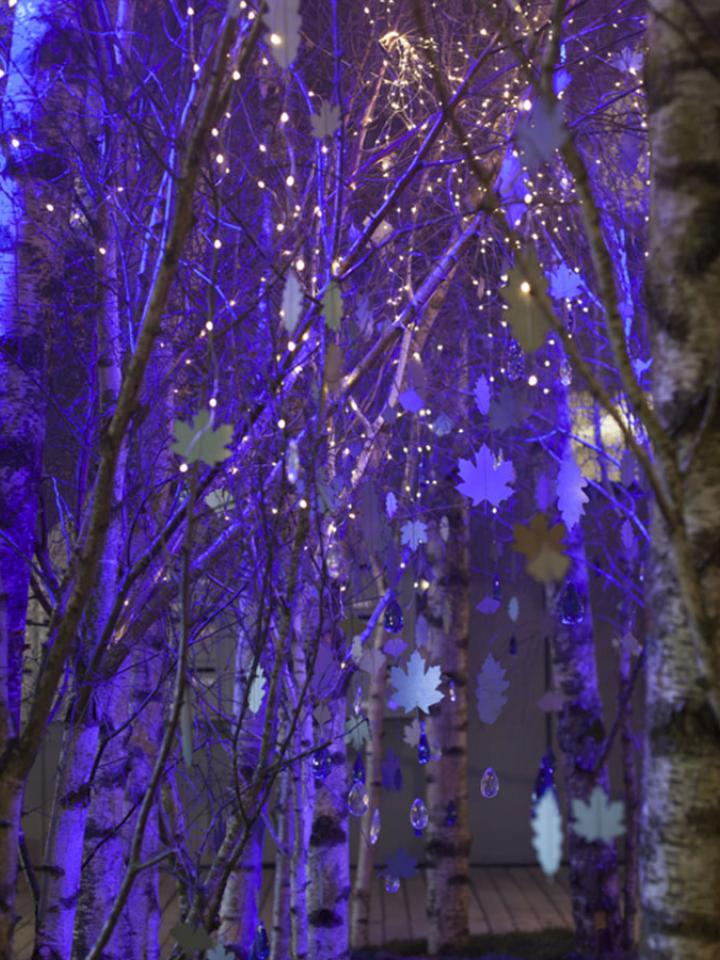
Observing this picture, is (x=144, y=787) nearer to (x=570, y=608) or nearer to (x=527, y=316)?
(x=570, y=608)

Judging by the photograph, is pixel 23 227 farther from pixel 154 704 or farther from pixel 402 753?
pixel 402 753

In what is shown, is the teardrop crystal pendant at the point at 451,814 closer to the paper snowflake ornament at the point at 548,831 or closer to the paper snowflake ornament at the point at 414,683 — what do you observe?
the paper snowflake ornament at the point at 414,683

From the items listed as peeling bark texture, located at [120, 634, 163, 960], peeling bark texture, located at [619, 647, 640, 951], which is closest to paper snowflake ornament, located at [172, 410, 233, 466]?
peeling bark texture, located at [120, 634, 163, 960]

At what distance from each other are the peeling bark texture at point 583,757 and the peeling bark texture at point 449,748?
565mm

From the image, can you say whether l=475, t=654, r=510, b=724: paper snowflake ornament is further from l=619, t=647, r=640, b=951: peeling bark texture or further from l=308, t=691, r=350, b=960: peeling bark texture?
l=619, t=647, r=640, b=951: peeling bark texture

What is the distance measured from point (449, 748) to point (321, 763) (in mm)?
2706

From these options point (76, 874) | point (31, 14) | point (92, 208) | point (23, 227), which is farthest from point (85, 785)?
point (31, 14)

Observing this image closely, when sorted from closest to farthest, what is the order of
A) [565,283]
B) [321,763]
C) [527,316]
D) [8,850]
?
[527,316] → [8,850] → [321,763] → [565,283]

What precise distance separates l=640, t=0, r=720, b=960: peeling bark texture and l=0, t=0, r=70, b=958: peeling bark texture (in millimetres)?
1185

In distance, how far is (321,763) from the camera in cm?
398

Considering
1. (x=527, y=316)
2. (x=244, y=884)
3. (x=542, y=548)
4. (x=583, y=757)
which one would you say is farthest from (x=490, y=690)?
(x=527, y=316)

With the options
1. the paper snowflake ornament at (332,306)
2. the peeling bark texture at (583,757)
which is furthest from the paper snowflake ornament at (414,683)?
the peeling bark texture at (583,757)

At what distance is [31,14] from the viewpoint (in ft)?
9.12

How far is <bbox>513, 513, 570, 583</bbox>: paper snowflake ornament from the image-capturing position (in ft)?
4.74
